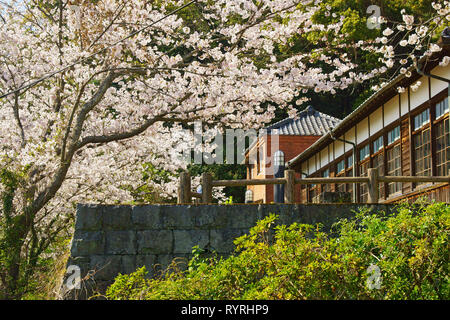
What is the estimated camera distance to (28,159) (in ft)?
33.4

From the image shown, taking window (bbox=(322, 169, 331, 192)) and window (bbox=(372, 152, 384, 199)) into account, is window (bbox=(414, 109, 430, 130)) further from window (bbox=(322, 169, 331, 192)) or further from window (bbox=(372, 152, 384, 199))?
window (bbox=(322, 169, 331, 192))

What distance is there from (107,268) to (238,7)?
678 cm

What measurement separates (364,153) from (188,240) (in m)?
10.2

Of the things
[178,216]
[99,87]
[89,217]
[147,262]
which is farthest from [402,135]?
[89,217]

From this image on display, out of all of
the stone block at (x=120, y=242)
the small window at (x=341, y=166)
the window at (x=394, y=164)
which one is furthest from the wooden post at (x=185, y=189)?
the small window at (x=341, y=166)

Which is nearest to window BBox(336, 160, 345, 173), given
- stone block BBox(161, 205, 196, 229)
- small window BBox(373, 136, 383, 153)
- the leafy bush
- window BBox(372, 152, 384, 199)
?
window BBox(372, 152, 384, 199)

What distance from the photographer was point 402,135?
14.1 m

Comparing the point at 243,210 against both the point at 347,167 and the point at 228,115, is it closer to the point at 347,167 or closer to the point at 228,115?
the point at 228,115

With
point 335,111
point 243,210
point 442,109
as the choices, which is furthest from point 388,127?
point 335,111

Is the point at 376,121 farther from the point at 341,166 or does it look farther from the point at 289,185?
the point at 289,185

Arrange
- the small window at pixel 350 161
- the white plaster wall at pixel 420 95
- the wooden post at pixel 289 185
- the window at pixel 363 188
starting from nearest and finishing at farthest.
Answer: the wooden post at pixel 289 185 → the white plaster wall at pixel 420 95 → the window at pixel 363 188 → the small window at pixel 350 161

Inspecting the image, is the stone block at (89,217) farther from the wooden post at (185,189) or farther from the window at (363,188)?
the window at (363,188)

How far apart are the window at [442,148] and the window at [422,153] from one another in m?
0.41

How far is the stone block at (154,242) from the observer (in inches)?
333
